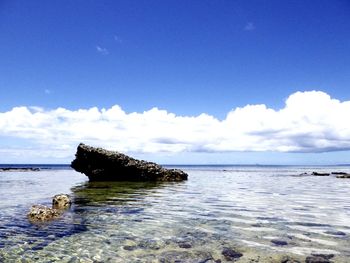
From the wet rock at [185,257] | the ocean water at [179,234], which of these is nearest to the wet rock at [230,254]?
the ocean water at [179,234]

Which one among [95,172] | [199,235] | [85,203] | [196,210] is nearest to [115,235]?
[199,235]

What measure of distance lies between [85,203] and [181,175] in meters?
20.4

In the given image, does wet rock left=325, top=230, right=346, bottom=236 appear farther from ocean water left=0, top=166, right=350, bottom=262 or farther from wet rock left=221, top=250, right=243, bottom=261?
wet rock left=221, top=250, right=243, bottom=261

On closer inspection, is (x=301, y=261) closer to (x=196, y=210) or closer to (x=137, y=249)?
(x=137, y=249)

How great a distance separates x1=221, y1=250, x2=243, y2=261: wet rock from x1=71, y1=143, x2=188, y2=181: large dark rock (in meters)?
26.3

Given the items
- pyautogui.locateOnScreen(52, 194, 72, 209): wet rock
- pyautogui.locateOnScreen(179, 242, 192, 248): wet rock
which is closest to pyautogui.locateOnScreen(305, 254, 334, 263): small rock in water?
pyautogui.locateOnScreen(179, 242, 192, 248): wet rock

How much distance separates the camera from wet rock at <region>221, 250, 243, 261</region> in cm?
745

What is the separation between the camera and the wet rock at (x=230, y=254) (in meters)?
7.45

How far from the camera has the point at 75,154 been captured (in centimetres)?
3472

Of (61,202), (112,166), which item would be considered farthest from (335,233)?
(112,166)

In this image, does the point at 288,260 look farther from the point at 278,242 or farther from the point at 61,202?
the point at 61,202

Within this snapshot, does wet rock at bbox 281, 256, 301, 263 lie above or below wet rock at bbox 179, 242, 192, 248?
below

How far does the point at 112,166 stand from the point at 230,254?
27280 mm

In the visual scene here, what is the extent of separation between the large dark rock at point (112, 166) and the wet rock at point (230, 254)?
26334 millimetres
